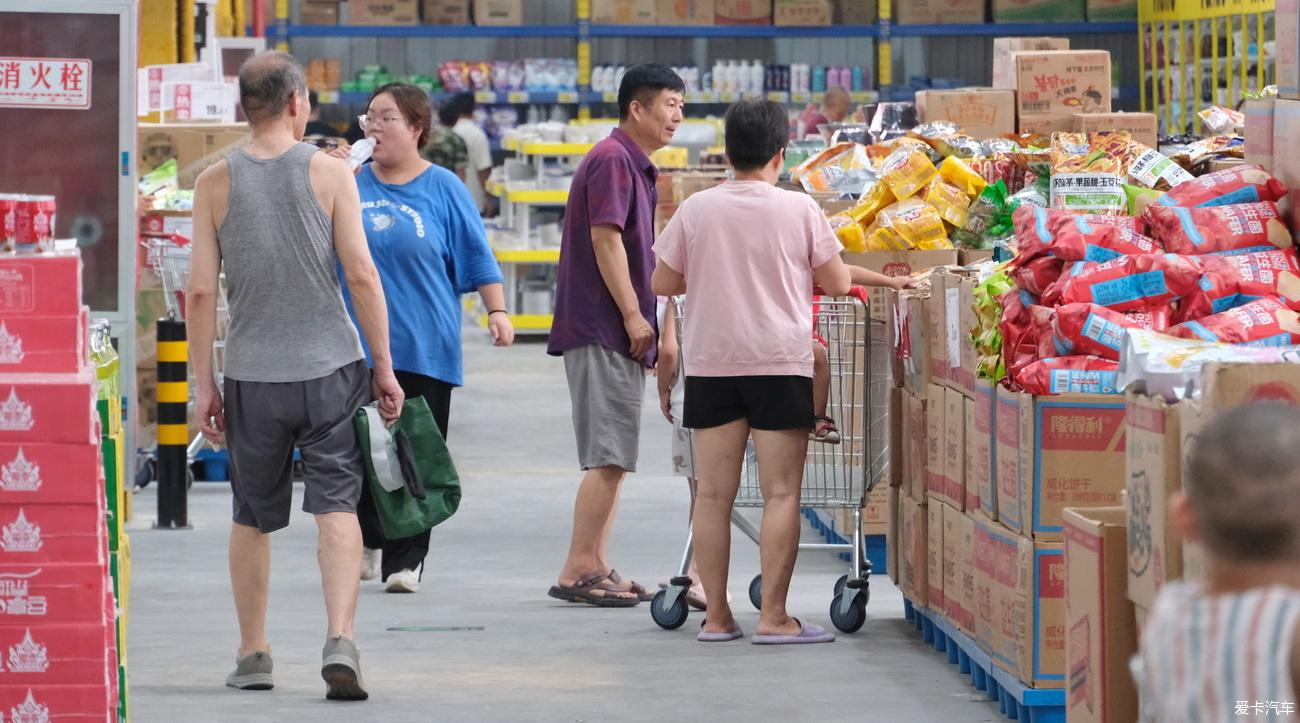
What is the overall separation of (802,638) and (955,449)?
77 centimetres

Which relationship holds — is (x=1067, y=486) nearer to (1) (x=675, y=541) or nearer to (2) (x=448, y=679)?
(2) (x=448, y=679)

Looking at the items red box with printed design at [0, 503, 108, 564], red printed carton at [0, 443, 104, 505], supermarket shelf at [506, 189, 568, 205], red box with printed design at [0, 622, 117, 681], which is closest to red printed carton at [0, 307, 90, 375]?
red printed carton at [0, 443, 104, 505]

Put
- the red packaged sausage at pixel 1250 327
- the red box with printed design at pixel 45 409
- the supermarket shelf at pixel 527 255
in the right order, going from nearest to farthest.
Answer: the red box with printed design at pixel 45 409 < the red packaged sausage at pixel 1250 327 < the supermarket shelf at pixel 527 255

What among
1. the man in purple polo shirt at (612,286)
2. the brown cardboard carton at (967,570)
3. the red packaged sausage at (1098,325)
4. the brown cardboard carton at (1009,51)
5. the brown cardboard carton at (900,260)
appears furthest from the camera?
the brown cardboard carton at (1009,51)

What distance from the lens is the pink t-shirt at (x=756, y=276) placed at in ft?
17.1

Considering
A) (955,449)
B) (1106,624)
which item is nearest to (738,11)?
(955,449)

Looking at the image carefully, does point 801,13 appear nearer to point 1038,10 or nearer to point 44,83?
point 1038,10

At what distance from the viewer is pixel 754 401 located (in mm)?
5242

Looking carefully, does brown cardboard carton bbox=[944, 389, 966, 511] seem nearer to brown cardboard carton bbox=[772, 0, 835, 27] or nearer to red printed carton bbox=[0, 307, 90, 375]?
red printed carton bbox=[0, 307, 90, 375]

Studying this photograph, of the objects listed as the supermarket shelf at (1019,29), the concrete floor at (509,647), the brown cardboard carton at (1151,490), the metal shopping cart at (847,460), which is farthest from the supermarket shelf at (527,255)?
the brown cardboard carton at (1151,490)

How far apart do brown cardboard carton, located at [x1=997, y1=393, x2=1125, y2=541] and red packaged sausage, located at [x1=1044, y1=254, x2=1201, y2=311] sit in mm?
214

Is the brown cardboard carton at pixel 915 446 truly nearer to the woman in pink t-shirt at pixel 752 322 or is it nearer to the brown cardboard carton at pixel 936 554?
the brown cardboard carton at pixel 936 554

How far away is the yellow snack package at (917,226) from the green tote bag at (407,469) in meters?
1.84

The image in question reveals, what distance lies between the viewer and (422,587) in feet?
21.4
